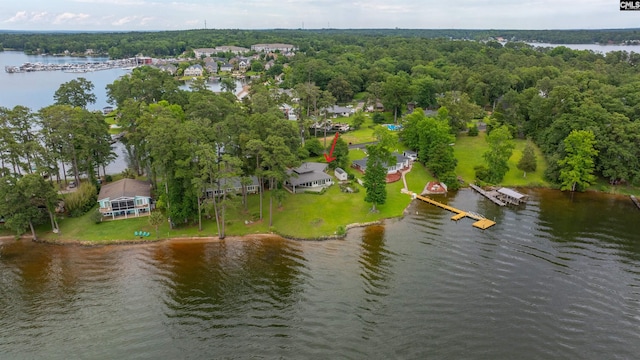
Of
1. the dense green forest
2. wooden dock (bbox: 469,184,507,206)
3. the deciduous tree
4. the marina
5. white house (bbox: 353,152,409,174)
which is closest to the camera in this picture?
the dense green forest

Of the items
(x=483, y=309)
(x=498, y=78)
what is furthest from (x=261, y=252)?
(x=498, y=78)

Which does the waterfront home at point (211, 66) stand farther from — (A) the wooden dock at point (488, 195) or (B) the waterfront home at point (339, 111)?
(A) the wooden dock at point (488, 195)

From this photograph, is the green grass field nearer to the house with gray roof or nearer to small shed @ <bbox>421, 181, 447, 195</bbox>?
small shed @ <bbox>421, 181, 447, 195</bbox>

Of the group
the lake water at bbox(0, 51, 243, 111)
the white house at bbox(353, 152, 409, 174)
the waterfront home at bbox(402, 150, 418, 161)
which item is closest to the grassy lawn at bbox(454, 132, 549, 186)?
the waterfront home at bbox(402, 150, 418, 161)

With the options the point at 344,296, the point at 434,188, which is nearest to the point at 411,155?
the point at 434,188

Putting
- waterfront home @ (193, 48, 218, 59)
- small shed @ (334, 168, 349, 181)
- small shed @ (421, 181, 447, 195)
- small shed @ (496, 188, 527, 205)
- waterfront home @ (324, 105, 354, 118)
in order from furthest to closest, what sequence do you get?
waterfront home @ (193, 48, 218, 59) < waterfront home @ (324, 105, 354, 118) < small shed @ (334, 168, 349, 181) < small shed @ (421, 181, 447, 195) < small shed @ (496, 188, 527, 205)

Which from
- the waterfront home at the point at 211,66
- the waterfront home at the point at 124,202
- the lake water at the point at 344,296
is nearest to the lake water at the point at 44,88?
the waterfront home at the point at 124,202

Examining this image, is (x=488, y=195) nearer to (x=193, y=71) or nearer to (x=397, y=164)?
(x=397, y=164)

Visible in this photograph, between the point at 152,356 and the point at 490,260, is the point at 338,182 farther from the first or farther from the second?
the point at 152,356
